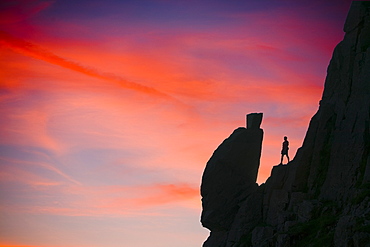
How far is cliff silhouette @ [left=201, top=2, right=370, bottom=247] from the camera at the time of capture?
73188 mm

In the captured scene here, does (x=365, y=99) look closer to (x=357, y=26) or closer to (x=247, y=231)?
(x=357, y=26)

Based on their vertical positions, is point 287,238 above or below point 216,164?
below

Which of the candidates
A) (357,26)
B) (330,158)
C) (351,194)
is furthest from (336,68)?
(351,194)

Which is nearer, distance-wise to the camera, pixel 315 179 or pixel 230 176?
pixel 315 179

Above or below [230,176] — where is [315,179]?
below

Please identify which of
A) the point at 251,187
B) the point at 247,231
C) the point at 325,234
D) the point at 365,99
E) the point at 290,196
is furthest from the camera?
the point at 251,187

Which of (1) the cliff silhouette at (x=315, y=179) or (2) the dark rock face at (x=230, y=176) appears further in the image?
(2) the dark rock face at (x=230, y=176)

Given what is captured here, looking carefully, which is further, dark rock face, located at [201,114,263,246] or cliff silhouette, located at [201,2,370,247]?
dark rock face, located at [201,114,263,246]

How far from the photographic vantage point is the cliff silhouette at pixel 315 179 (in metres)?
73.2

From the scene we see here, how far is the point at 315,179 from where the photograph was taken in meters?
Answer: 82.4

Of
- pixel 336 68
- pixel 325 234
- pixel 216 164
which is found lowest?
pixel 325 234

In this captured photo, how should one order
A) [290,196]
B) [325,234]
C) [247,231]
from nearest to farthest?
1. [325,234]
2. [290,196]
3. [247,231]

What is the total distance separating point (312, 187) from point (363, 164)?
9450 millimetres

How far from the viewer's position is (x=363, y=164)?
244 ft
